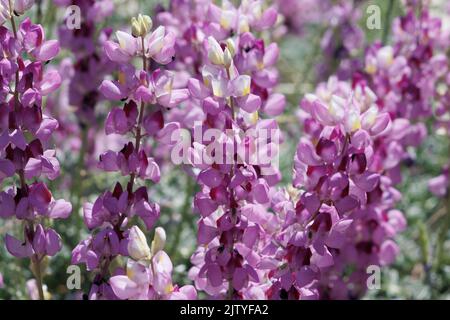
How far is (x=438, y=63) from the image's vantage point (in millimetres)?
2164

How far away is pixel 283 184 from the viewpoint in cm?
264

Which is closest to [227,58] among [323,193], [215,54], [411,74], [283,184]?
[215,54]

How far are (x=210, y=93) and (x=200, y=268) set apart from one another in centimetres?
30

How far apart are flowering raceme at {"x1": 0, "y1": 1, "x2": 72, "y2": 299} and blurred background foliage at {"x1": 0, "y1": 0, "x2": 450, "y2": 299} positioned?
40 cm

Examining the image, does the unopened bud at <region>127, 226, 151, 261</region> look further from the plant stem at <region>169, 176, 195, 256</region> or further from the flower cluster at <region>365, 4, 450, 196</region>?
the plant stem at <region>169, 176, 195, 256</region>

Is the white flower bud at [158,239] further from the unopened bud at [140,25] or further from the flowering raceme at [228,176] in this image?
the unopened bud at [140,25]

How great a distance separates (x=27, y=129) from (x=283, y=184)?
1.38 meters

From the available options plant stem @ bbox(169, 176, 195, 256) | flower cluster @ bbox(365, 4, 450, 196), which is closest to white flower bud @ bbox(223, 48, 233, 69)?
flower cluster @ bbox(365, 4, 450, 196)

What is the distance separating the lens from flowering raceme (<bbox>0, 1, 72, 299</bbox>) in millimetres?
1331

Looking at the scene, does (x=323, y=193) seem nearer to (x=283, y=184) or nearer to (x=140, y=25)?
(x=140, y=25)

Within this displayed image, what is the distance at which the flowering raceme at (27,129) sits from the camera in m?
1.33

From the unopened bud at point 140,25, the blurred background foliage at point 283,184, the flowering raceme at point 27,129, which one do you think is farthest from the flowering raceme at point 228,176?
the blurred background foliage at point 283,184
